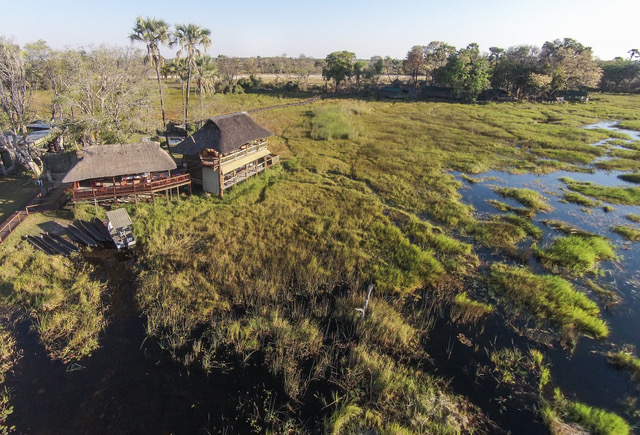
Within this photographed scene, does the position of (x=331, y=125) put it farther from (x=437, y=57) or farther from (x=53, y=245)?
(x=437, y=57)

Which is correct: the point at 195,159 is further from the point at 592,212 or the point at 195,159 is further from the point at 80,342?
the point at 592,212

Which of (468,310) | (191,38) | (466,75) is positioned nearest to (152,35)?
(191,38)

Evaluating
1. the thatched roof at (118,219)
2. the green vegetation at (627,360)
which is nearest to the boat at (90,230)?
the thatched roof at (118,219)

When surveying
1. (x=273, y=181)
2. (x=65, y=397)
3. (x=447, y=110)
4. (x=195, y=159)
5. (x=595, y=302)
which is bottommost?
(x=65, y=397)

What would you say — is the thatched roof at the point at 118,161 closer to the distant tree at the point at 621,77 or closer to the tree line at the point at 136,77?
the tree line at the point at 136,77

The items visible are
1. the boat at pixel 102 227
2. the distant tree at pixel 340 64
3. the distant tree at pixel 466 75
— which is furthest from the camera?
the distant tree at pixel 340 64

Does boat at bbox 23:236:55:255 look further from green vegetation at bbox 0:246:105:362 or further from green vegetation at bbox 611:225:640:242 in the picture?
green vegetation at bbox 611:225:640:242

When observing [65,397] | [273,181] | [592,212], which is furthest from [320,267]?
[592,212]
